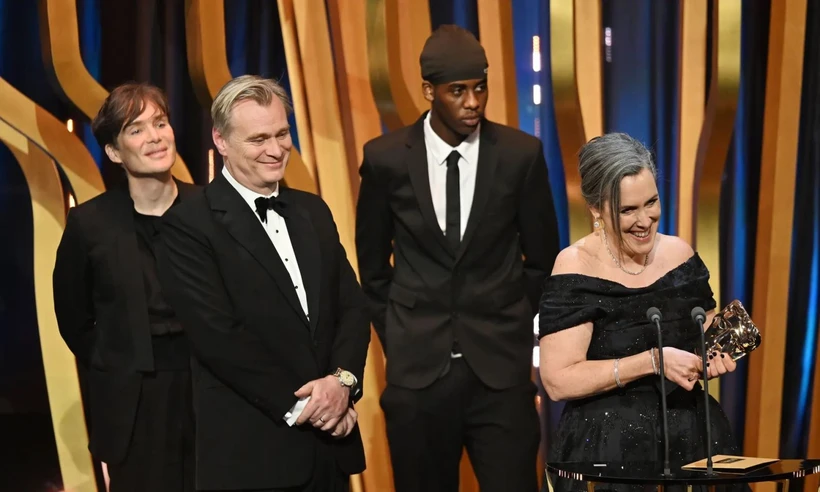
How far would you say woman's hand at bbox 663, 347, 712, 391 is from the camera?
2.61m

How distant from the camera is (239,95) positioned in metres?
2.99

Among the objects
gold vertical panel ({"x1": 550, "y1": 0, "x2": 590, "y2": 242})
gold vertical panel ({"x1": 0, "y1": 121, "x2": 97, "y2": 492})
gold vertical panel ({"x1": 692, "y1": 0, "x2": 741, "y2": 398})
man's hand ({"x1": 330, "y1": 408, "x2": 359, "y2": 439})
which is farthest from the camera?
gold vertical panel ({"x1": 0, "y1": 121, "x2": 97, "y2": 492})

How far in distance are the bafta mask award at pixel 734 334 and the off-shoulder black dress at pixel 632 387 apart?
0.57ft

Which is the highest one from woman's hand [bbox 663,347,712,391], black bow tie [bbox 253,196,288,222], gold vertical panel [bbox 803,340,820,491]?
black bow tie [bbox 253,196,288,222]

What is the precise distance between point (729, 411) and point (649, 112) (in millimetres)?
1149

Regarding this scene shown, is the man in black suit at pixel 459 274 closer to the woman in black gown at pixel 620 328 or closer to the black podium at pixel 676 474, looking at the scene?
the woman in black gown at pixel 620 328

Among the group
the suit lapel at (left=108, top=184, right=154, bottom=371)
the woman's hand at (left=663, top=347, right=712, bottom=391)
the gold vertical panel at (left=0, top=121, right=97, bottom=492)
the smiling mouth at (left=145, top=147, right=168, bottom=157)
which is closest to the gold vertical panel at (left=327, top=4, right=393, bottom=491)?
the smiling mouth at (left=145, top=147, right=168, bottom=157)

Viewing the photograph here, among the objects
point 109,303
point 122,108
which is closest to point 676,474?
point 109,303

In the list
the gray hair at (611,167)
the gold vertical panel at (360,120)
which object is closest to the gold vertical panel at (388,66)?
the gold vertical panel at (360,120)

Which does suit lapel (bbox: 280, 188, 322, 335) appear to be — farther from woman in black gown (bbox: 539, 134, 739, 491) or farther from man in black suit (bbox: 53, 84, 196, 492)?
man in black suit (bbox: 53, 84, 196, 492)

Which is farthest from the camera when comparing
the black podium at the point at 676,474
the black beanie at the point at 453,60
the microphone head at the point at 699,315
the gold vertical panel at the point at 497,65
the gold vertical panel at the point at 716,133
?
the gold vertical panel at the point at 497,65

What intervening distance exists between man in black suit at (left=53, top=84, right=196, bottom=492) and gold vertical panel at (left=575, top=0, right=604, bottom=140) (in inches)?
56.7

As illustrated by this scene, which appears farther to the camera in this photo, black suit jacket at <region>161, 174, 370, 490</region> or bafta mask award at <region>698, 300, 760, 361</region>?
black suit jacket at <region>161, 174, 370, 490</region>

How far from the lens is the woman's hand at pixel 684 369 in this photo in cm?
261
